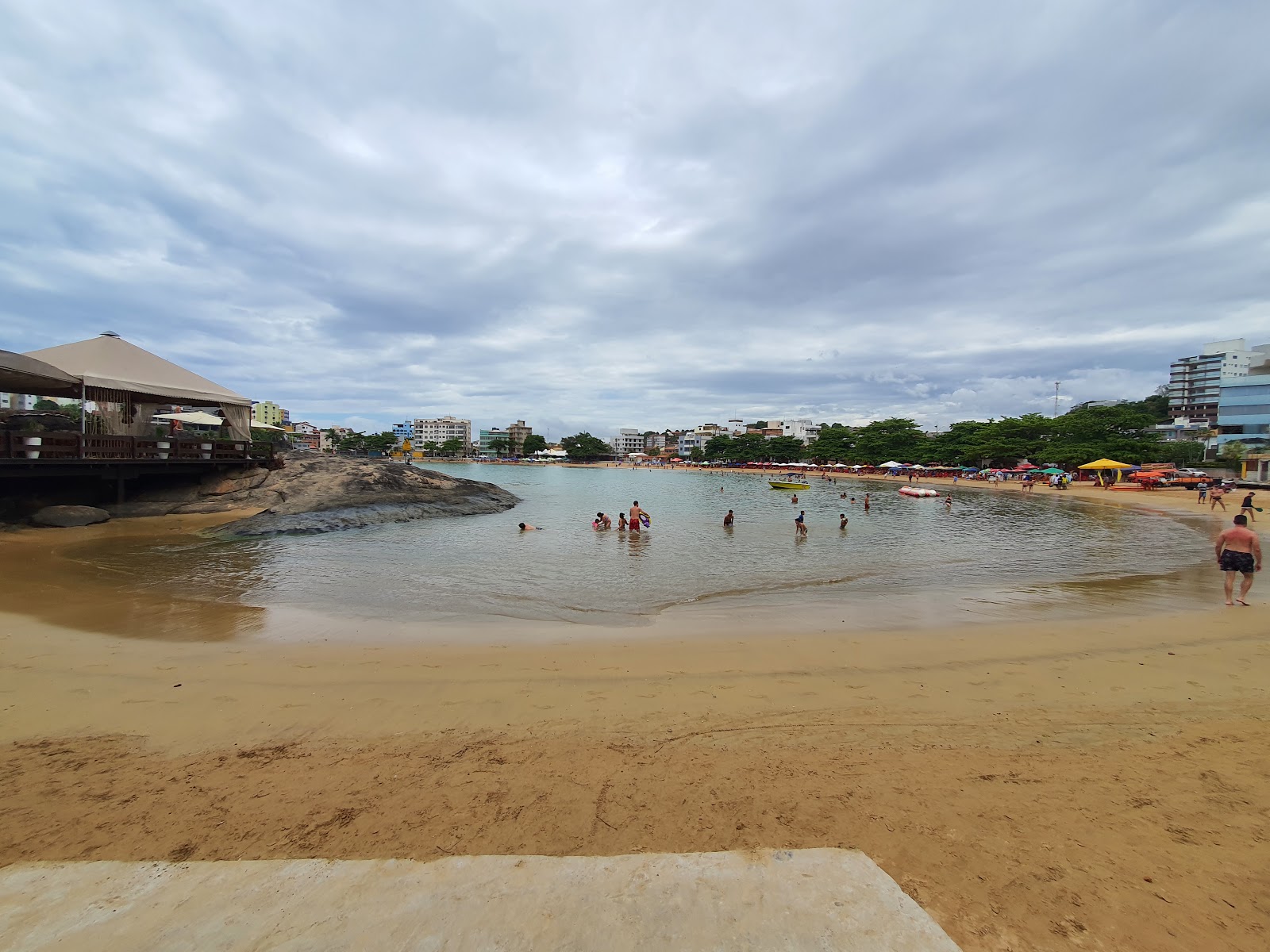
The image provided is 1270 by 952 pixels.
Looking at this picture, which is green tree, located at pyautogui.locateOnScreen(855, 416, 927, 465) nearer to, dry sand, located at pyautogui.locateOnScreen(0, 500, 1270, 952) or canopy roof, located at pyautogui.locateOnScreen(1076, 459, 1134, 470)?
canopy roof, located at pyautogui.locateOnScreen(1076, 459, 1134, 470)

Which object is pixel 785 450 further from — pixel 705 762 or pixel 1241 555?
pixel 705 762

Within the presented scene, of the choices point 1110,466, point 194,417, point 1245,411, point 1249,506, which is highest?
point 1245,411

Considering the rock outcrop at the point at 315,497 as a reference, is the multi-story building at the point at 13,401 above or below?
above

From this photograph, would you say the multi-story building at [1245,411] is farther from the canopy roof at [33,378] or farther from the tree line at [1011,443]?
the canopy roof at [33,378]

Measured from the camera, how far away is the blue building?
70.8 meters

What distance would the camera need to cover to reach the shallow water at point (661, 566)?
11.2m

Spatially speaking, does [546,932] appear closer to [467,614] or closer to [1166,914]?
[1166,914]

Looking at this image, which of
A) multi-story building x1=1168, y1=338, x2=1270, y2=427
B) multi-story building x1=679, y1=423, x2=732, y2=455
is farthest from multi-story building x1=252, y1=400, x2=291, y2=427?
multi-story building x1=1168, y1=338, x2=1270, y2=427

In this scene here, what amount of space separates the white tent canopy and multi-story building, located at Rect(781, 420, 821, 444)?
14932cm

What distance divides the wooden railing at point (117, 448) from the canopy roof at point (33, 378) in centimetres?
166

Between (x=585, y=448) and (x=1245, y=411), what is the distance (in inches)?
4850

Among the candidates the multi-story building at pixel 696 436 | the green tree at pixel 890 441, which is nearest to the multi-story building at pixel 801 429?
the multi-story building at pixel 696 436

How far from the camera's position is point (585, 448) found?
15425cm

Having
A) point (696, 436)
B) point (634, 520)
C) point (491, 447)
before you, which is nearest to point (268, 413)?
point (491, 447)
